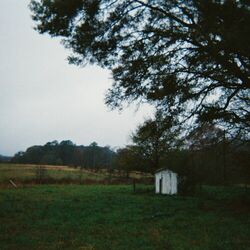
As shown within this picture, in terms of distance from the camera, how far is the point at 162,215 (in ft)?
42.0

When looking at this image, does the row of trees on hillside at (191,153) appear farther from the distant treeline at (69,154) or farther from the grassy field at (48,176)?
the distant treeline at (69,154)

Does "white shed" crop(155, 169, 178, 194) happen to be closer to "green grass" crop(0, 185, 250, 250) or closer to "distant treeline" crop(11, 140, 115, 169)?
"green grass" crop(0, 185, 250, 250)

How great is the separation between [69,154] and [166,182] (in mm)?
77367

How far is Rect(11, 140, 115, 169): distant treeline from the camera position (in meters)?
90.6

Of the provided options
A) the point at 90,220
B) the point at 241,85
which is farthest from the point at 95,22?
the point at 90,220

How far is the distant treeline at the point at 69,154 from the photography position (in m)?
90.6

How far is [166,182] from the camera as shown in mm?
26609

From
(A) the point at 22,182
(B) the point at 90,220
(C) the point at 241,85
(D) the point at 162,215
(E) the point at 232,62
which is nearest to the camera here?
(E) the point at 232,62

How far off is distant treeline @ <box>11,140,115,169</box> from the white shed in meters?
63.8

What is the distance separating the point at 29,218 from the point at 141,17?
808 centimetres

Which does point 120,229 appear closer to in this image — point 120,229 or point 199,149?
point 120,229

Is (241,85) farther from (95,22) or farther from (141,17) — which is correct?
(95,22)

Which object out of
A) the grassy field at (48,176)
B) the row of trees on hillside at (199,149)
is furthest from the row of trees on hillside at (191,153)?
the grassy field at (48,176)

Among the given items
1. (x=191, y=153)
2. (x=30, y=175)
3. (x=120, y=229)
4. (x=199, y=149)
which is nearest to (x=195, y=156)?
(x=191, y=153)
